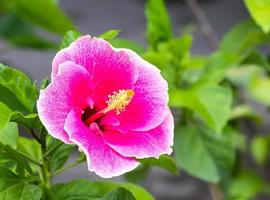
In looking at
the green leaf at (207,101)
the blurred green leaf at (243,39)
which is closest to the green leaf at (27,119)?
the green leaf at (207,101)

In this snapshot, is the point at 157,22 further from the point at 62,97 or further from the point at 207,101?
the point at 62,97

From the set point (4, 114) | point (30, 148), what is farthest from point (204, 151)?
point (4, 114)

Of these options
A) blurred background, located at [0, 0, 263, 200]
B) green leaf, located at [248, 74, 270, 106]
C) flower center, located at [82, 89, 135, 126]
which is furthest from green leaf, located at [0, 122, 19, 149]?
blurred background, located at [0, 0, 263, 200]

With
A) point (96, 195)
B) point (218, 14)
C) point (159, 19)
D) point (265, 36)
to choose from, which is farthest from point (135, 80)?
point (218, 14)

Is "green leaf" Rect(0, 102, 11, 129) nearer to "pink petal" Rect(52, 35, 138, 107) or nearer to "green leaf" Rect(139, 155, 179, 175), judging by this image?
"pink petal" Rect(52, 35, 138, 107)

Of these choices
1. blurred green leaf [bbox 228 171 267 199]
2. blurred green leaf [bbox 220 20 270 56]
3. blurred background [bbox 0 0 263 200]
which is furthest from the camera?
blurred background [bbox 0 0 263 200]
